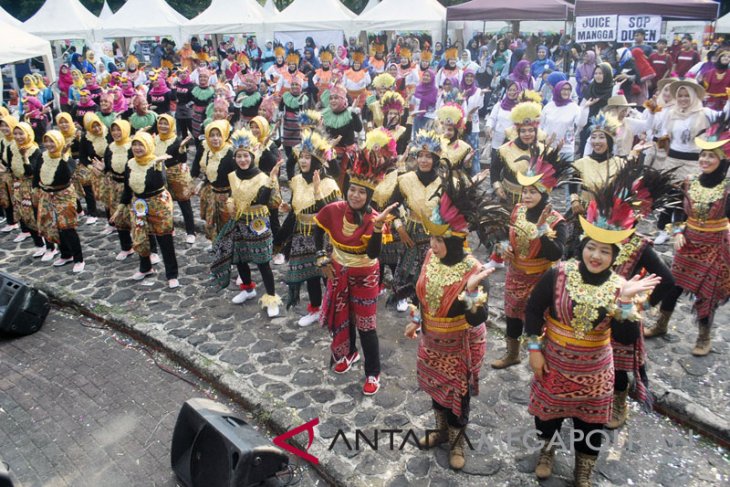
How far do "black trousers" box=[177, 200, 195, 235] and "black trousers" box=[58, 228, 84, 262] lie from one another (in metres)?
1.53

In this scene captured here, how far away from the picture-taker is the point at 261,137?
795cm

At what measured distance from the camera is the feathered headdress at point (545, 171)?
4637 mm

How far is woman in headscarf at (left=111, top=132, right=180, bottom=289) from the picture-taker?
22.4 feet

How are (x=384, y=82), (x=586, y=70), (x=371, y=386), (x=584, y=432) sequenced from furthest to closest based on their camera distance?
1. (x=586, y=70)
2. (x=384, y=82)
3. (x=371, y=386)
4. (x=584, y=432)

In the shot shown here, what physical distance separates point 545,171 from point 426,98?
7499mm

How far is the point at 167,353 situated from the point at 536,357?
405 cm

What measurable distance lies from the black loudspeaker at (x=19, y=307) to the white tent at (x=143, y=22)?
16949 millimetres

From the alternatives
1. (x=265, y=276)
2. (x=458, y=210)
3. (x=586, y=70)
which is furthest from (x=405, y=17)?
(x=458, y=210)

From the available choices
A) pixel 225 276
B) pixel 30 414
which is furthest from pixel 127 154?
pixel 30 414

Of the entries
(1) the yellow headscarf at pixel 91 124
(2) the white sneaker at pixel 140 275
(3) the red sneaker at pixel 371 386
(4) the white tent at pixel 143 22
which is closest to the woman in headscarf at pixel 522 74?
(1) the yellow headscarf at pixel 91 124

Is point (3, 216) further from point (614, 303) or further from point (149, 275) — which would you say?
point (614, 303)

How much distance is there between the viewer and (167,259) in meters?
7.29

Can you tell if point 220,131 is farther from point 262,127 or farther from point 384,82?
point 384,82

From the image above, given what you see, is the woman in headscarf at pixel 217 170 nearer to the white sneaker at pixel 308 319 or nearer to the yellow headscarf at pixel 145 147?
the yellow headscarf at pixel 145 147
